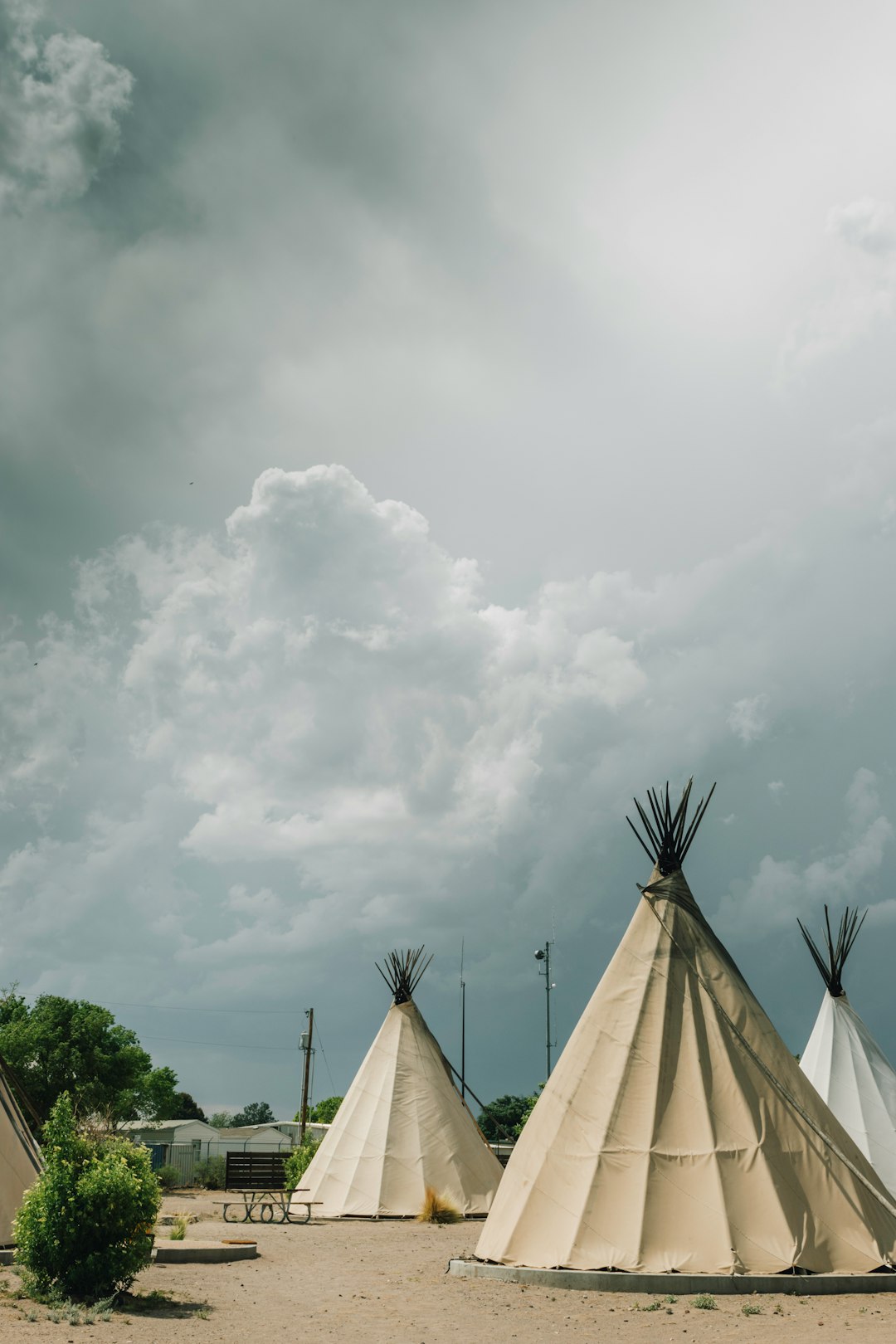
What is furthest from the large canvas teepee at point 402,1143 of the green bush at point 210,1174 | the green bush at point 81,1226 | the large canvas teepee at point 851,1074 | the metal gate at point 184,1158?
the metal gate at point 184,1158

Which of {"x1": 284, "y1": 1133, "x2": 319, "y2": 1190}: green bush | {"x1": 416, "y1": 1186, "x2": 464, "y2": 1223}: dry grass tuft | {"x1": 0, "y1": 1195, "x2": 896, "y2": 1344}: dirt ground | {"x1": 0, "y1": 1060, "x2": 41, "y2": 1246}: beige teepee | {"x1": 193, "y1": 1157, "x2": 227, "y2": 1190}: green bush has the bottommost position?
{"x1": 193, "y1": 1157, "x2": 227, "y2": 1190}: green bush

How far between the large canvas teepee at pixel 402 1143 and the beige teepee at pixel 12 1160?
27.7 feet

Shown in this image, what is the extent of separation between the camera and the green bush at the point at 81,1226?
8930 millimetres

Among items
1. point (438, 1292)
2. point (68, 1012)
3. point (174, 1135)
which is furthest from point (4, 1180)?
point (174, 1135)

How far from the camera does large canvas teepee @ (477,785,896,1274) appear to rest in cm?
1030

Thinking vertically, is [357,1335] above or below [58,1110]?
below

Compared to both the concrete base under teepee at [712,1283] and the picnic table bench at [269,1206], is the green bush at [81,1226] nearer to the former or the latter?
the concrete base under teepee at [712,1283]

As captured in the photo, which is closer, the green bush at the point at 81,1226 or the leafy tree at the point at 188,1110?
the green bush at the point at 81,1226

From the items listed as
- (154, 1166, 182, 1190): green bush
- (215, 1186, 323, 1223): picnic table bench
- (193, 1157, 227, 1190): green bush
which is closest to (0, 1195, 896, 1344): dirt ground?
(215, 1186, 323, 1223): picnic table bench

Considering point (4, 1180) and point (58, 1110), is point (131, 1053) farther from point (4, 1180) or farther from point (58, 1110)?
point (58, 1110)

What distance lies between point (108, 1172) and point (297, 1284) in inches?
122

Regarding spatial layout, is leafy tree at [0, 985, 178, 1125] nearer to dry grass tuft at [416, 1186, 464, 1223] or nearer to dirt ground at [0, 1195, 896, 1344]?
dry grass tuft at [416, 1186, 464, 1223]

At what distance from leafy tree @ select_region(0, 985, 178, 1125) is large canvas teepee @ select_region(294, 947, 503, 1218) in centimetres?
1783

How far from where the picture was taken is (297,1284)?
35.7 ft
